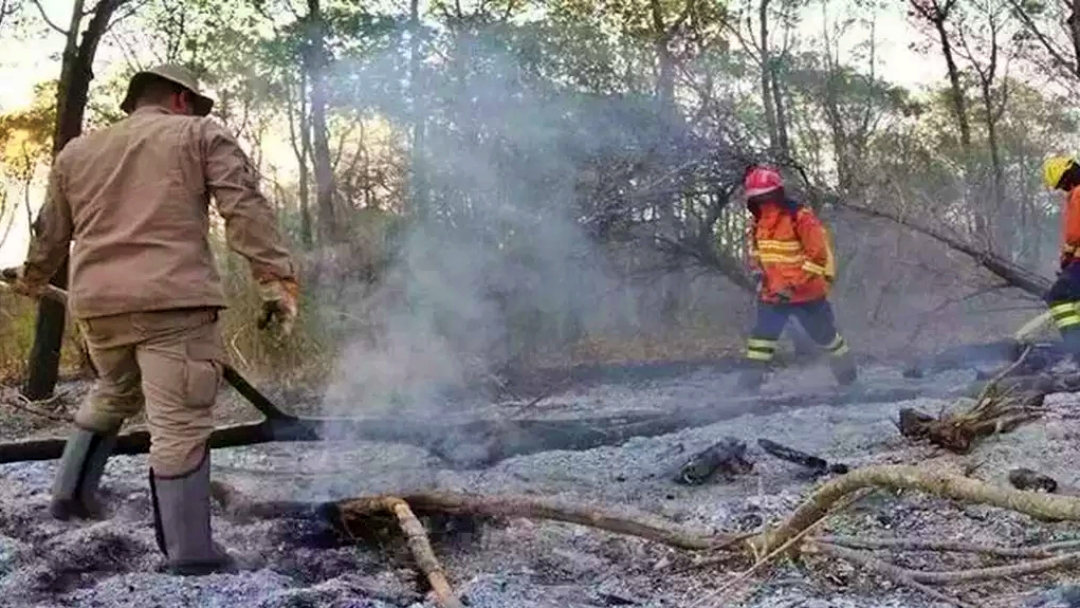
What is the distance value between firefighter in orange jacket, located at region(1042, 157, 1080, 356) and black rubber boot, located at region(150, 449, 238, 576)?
18.3 ft

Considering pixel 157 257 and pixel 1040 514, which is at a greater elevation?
pixel 157 257

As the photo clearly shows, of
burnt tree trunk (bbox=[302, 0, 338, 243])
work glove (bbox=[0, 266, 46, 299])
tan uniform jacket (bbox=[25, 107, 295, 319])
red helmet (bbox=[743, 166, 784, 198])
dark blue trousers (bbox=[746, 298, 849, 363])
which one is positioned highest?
burnt tree trunk (bbox=[302, 0, 338, 243])

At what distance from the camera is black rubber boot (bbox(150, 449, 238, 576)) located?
3359 millimetres

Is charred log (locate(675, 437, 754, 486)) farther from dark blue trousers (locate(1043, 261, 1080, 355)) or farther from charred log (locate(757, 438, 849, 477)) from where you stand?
dark blue trousers (locate(1043, 261, 1080, 355))

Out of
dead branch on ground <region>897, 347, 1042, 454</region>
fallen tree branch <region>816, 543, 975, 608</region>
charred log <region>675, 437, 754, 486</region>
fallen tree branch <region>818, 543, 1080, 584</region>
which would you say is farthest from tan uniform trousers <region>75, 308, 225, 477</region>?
dead branch on ground <region>897, 347, 1042, 454</region>

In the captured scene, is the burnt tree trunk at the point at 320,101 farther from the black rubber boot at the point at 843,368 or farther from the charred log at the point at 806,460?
the charred log at the point at 806,460

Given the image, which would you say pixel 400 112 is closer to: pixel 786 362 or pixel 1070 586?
pixel 786 362

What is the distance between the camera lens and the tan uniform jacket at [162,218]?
11.4ft

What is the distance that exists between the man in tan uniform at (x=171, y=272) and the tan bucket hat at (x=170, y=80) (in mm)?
156

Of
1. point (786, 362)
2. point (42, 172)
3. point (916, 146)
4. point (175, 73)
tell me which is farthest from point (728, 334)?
point (42, 172)

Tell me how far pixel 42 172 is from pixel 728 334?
11.6 meters

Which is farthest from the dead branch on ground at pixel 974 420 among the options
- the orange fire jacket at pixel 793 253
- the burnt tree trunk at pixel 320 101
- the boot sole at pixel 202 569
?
the burnt tree trunk at pixel 320 101

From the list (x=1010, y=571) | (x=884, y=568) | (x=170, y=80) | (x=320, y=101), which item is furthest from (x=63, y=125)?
(x=1010, y=571)

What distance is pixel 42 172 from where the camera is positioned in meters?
17.6
